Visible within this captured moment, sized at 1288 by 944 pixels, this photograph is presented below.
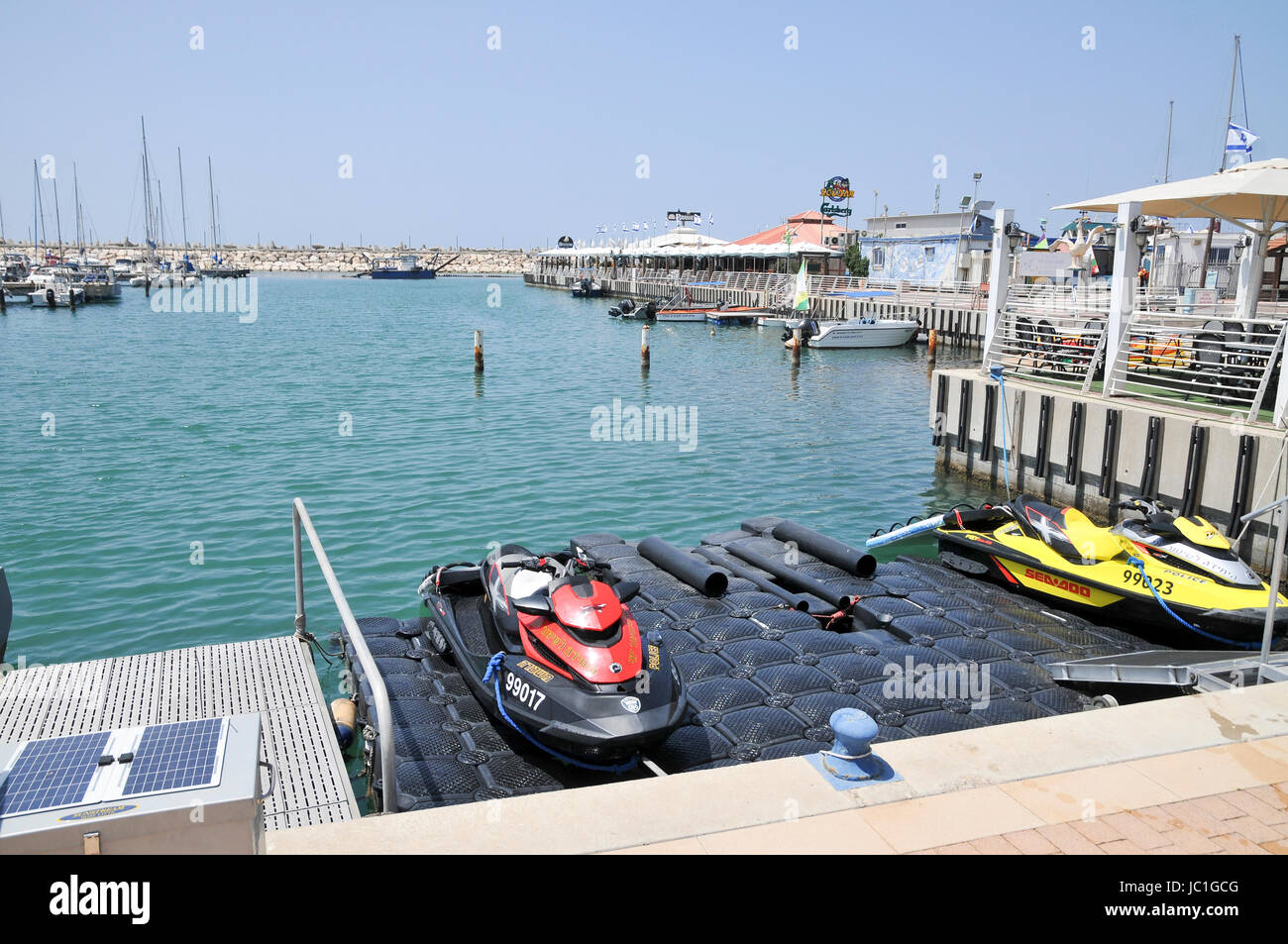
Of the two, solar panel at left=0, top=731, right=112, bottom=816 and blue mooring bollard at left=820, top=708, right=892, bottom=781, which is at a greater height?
solar panel at left=0, top=731, right=112, bottom=816

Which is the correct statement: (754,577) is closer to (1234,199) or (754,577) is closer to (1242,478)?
(1242,478)

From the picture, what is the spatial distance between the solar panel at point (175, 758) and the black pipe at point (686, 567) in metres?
7.48

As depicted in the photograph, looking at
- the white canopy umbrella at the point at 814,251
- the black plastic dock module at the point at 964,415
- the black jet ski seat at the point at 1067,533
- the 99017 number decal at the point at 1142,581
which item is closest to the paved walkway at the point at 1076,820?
the 99017 number decal at the point at 1142,581

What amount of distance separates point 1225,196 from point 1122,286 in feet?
6.72

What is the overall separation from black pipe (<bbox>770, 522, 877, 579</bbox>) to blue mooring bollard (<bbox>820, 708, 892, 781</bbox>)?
6384 millimetres

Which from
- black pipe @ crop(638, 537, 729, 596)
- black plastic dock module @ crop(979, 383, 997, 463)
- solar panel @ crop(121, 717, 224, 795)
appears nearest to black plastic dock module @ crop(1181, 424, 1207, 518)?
black plastic dock module @ crop(979, 383, 997, 463)

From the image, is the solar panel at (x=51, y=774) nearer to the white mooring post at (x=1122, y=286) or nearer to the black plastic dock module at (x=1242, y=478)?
the black plastic dock module at (x=1242, y=478)

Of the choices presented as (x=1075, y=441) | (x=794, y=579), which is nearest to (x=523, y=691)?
(x=794, y=579)

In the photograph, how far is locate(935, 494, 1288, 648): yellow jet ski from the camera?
969 centimetres

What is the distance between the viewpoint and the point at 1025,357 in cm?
1936

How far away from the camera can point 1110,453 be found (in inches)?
583

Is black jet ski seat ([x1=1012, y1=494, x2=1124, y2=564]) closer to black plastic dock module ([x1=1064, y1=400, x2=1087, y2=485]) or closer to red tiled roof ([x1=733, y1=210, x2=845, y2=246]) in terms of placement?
black plastic dock module ([x1=1064, y1=400, x2=1087, y2=485])

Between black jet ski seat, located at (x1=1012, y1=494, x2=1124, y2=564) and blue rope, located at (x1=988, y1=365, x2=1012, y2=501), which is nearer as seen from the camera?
black jet ski seat, located at (x1=1012, y1=494, x2=1124, y2=564)

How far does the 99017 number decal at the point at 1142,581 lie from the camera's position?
995cm
